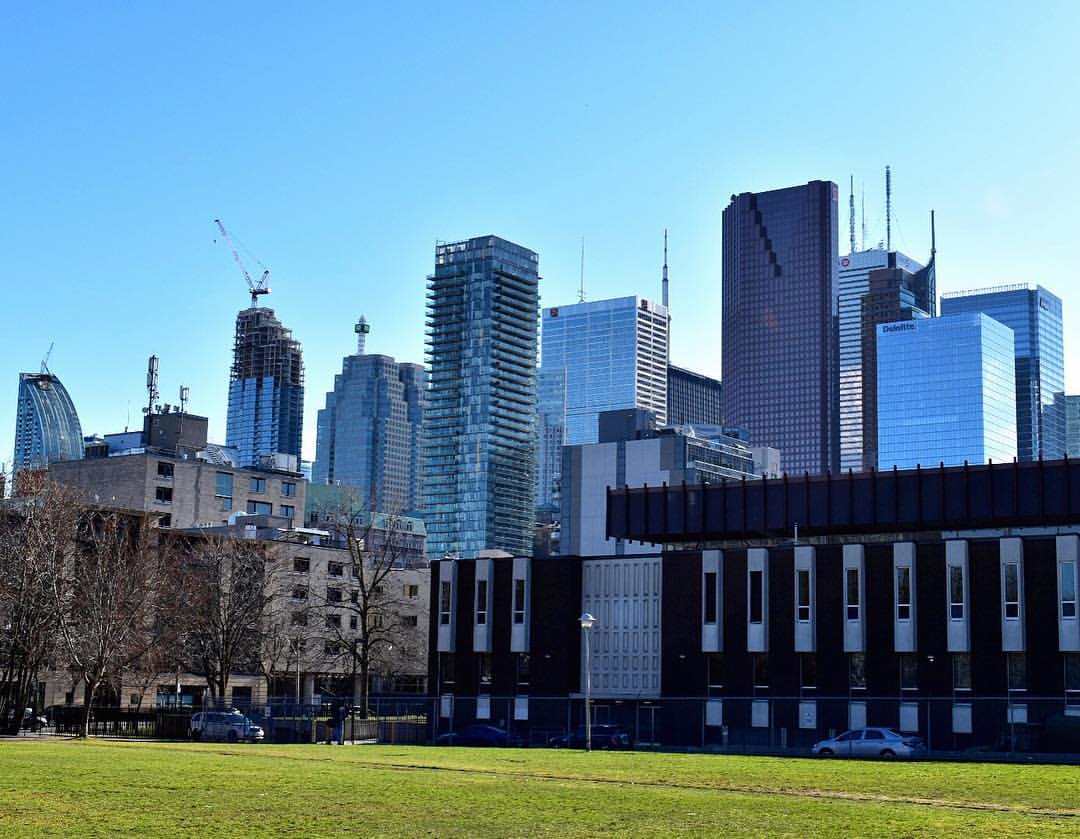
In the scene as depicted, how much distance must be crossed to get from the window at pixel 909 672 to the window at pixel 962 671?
6.83 ft

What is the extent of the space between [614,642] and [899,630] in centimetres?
1930

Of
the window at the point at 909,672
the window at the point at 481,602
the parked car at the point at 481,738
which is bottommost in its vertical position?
the parked car at the point at 481,738

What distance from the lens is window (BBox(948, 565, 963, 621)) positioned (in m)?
77.6

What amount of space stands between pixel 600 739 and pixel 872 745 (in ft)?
48.2

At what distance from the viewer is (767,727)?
250 ft

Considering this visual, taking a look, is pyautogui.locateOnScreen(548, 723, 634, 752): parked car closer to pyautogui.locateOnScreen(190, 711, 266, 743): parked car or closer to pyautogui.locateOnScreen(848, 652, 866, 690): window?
→ pyautogui.locateOnScreen(848, 652, 866, 690): window

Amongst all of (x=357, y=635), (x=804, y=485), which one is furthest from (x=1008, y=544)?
(x=357, y=635)

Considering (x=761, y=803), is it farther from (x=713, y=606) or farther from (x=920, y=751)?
(x=713, y=606)

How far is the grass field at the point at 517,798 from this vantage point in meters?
24.7

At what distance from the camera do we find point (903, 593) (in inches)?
3127

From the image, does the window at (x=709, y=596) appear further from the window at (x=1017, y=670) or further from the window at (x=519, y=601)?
the window at (x=1017, y=670)

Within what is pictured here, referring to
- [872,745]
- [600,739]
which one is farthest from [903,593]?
[600,739]

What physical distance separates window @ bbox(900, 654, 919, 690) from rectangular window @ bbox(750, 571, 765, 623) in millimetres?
8426

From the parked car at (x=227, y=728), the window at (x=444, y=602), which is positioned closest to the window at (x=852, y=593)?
the window at (x=444, y=602)
